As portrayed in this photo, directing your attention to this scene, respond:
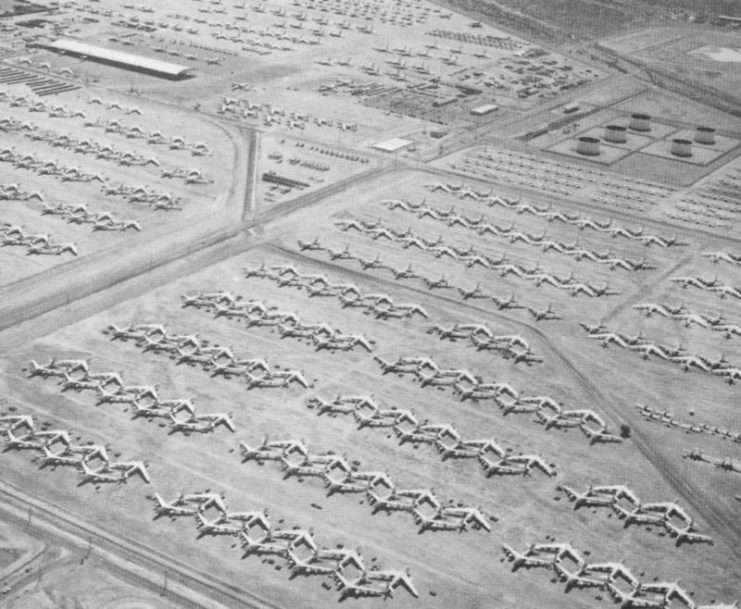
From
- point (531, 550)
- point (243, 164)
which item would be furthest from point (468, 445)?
point (243, 164)

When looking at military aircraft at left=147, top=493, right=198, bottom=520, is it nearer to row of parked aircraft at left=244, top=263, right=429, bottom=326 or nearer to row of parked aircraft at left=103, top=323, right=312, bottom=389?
row of parked aircraft at left=103, top=323, right=312, bottom=389

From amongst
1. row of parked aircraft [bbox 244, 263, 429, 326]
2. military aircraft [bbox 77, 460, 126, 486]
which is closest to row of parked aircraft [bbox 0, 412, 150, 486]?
military aircraft [bbox 77, 460, 126, 486]

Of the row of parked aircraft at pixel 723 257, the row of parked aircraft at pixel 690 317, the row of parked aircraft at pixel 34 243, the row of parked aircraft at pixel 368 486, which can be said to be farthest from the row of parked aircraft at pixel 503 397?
the row of parked aircraft at pixel 723 257

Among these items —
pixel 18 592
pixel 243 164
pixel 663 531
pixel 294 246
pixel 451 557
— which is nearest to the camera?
pixel 18 592

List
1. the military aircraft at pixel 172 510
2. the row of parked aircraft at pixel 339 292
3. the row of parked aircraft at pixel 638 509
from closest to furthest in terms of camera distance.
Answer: the military aircraft at pixel 172 510, the row of parked aircraft at pixel 638 509, the row of parked aircraft at pixel 339 292

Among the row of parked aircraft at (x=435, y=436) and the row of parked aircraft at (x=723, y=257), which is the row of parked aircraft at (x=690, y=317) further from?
the row of parked aircraft at (x=435, y=436)

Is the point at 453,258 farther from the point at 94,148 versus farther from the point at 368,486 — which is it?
the point at 94,148

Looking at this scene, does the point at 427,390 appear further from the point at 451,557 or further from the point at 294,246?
the point at 294,246
